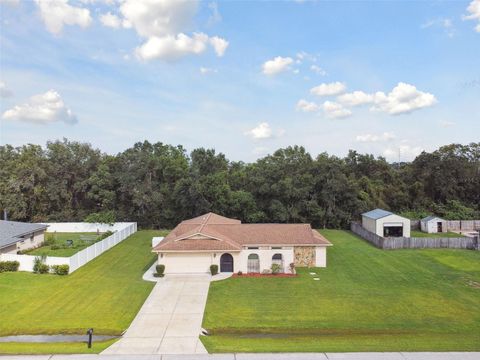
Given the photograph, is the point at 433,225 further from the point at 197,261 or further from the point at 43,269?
the point at 43,269

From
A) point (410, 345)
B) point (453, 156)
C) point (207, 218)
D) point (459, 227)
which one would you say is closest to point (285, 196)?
point (207, 218)

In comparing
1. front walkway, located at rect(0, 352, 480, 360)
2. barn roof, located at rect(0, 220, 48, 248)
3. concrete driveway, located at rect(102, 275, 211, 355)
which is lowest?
concrete driveway, located at rect(102, 275, 211, 355)

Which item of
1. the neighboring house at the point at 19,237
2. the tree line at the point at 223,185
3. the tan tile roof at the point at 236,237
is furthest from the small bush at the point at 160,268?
the tree line at the point at 223,185

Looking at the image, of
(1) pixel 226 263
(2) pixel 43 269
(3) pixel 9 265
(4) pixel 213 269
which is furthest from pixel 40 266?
(1) pixel 226 263

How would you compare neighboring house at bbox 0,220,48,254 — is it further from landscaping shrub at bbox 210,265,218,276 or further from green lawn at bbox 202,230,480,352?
green lawn at bbox 202,230,480,352

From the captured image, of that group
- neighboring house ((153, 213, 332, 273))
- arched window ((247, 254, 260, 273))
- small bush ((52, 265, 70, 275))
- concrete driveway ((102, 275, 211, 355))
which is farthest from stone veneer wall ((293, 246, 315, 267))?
small bush ((52, 265, 70, 275))

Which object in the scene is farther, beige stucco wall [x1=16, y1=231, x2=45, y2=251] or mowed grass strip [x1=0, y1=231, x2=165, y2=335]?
beige stucco wall [x1=16, y1=231, x2=45, y2=251]
